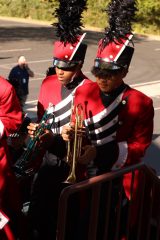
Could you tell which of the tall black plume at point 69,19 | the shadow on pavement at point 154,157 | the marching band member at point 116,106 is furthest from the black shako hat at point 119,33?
the shadow on pavement at point 154,157

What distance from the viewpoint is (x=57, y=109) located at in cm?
480

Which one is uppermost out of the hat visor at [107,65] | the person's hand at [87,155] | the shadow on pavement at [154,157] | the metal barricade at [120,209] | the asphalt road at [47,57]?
the hat visor at [107,65]

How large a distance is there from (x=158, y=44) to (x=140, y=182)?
2687cm

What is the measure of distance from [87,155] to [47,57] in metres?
19.2

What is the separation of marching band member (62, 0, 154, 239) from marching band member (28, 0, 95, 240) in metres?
0.30

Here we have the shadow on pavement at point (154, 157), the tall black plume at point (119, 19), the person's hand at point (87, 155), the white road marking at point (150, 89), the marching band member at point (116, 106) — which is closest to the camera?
the person's hand at point (87, 155)

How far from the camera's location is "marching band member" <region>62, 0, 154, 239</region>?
4.18 m

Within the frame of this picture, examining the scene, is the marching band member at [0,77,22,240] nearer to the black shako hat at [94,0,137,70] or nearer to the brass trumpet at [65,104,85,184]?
the brass trumpet at [65,104,85,184]

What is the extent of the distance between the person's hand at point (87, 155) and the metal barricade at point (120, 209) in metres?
0.20

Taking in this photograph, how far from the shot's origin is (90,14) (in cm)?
3641

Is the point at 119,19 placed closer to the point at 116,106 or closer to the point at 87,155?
the point at 116,106

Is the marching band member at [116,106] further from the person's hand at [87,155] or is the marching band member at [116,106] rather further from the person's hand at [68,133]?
the person's hand at [68,133]

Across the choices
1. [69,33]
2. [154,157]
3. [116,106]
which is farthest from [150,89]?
[116,106]

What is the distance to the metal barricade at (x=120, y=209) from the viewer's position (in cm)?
372
